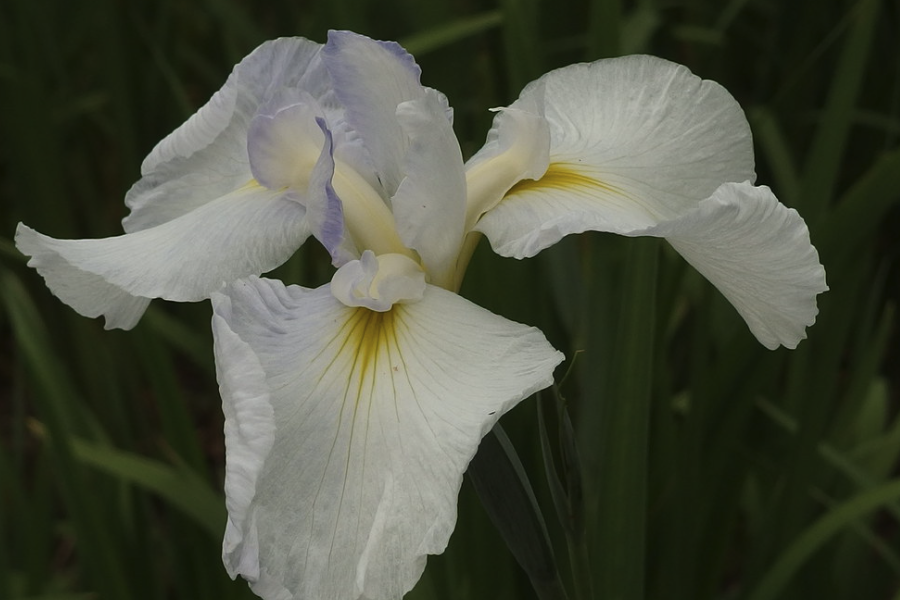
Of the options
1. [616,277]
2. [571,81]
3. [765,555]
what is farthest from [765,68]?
[571,81]

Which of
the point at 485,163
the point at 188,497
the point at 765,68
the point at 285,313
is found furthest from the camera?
the point at 765,68

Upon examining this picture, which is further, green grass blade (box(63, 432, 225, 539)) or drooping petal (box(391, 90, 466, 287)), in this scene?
green grass blade (box(63, 432, 225, 539))

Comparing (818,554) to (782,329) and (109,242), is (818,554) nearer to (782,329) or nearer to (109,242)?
(782,329)

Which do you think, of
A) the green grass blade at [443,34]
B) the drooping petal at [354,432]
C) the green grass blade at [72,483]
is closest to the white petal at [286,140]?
the drooping petal at [354,432]

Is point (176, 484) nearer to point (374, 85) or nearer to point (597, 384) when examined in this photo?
point (597, 384)

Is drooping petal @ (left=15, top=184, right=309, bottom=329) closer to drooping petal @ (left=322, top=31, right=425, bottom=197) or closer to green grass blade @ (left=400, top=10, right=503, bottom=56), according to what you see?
drooping petal @ (left=322, top=31, right=425, bottom=197)

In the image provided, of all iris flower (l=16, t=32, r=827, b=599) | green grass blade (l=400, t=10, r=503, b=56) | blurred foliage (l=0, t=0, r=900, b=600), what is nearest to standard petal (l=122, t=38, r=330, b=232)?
iris flower (l=16, t=32, r=827, b=599)

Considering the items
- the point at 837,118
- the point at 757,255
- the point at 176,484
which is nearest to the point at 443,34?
the point at 837,118

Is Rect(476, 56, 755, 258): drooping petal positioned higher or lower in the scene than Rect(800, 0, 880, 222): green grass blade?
higher
